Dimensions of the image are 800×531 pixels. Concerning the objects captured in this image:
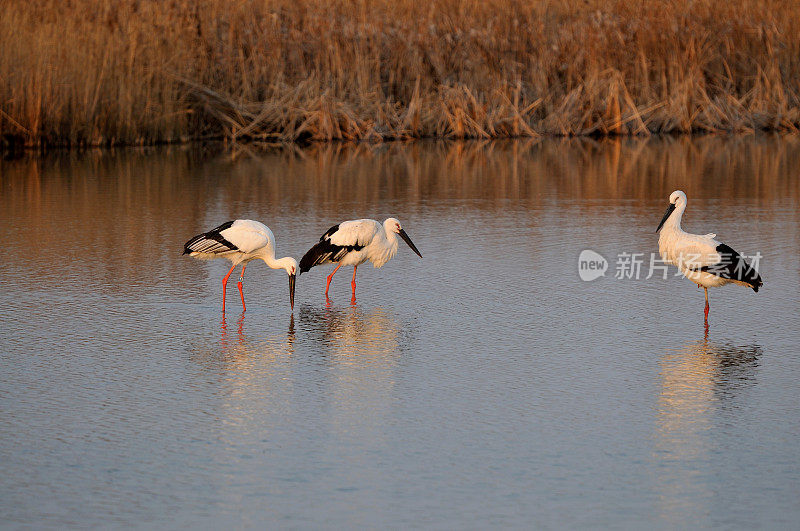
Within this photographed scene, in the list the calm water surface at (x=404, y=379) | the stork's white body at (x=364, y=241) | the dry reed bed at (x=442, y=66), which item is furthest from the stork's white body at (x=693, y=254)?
the dry reed bed at (x=442, y=66)

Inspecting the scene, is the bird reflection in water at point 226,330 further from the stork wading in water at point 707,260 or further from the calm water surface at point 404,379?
the stork wading in water at point 707,260

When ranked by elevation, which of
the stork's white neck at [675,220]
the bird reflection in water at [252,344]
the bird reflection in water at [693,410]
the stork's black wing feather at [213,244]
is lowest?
the bird reflection in water at [693,410]

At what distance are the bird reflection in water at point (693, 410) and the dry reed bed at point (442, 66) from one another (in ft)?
45.2

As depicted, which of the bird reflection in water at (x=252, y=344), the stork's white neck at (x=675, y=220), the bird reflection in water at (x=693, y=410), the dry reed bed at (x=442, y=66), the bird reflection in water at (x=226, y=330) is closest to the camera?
the bird reflection in water at (x=693, y=410)

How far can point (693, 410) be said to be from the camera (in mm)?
5230

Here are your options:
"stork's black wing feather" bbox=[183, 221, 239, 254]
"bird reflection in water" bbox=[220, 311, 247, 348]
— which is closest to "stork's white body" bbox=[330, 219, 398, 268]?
"stork's black wing feather" bbox=[183, 221, 239, 254]

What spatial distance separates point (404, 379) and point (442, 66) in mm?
16201

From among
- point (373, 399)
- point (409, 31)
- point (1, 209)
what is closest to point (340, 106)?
point (409, 31)

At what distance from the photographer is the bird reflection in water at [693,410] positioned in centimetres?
420

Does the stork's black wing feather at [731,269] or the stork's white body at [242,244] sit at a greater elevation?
the stork's white body at [242,244]

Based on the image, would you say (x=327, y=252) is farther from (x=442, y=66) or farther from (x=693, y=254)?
(x=442, y=66)

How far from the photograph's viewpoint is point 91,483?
4340 mm

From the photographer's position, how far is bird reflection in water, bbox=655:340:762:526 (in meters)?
4.20

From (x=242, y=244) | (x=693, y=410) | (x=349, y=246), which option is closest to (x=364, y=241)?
(x=349, y=246)
